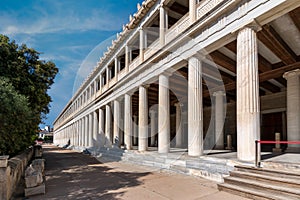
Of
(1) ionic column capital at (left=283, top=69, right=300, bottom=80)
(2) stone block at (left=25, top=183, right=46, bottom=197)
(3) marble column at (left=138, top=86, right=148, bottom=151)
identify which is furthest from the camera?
(3) marble column at (left=138, top=86, right=148, bottom=151)

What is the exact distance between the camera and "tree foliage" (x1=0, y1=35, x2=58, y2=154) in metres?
8.19

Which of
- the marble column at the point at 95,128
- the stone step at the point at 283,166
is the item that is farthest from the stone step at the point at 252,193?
the marble column at the point at 95,128

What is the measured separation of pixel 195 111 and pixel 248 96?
2637 millimetres

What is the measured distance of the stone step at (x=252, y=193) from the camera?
4.81 m

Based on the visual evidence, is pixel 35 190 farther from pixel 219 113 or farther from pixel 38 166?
pixel 219 113

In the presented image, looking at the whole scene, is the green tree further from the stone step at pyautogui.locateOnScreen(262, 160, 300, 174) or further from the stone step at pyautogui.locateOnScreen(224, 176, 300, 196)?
the stone step at pyautogui.locateOnScreen(262, 160, 300, 174)

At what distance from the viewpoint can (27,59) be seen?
45.2 ft

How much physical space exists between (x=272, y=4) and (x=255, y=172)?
15.8 ft

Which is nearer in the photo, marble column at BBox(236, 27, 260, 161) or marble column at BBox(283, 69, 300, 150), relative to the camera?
marble column at BBox(236, 27, 260, 161)

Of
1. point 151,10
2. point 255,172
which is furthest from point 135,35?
point 255,172

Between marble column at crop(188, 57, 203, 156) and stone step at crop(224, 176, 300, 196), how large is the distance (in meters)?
2.71

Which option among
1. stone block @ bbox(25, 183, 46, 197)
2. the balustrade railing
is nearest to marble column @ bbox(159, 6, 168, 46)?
the balustrade railing

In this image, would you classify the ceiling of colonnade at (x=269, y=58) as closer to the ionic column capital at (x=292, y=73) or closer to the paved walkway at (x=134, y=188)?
the ionic column capital at (x=292, y=73)

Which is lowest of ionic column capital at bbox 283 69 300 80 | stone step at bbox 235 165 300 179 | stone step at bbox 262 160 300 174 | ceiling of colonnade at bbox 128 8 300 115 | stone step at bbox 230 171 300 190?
stone step at bbox 230 171 300 190
